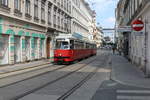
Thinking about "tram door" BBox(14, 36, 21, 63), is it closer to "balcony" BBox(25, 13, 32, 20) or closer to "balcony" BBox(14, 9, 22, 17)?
"balcony" BBox(14, 9, 22, 17)

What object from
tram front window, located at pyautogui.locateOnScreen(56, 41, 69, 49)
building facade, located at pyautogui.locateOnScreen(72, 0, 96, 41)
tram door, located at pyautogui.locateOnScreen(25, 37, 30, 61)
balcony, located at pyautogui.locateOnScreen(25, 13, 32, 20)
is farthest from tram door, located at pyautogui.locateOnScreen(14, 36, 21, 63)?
building facade, located at pyautogui.locateOnScreen(72, 0, 96, 41)

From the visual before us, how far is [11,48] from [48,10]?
14.2 meters

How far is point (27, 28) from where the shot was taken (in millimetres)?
27875

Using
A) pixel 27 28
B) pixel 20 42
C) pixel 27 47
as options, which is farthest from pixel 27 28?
pixel 20 42

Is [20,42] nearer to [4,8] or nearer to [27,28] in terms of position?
[27,28]

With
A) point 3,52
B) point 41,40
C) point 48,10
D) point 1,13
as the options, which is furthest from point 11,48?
point 48,10

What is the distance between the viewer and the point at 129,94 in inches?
A: 376

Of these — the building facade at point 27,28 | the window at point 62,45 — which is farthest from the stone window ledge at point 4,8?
the window at point 62,45

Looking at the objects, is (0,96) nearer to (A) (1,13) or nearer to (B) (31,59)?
(A) (1,13)

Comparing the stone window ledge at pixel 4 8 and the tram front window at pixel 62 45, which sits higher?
the stone window ledge at pixel 4 8

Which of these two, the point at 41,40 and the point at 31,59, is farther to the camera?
the point at 41,40

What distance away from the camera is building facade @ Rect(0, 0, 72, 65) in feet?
74.9

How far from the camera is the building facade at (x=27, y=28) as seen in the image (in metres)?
22.8

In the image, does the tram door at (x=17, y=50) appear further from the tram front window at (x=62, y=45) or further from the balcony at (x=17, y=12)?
the tram front window at (x=62, y=45)
